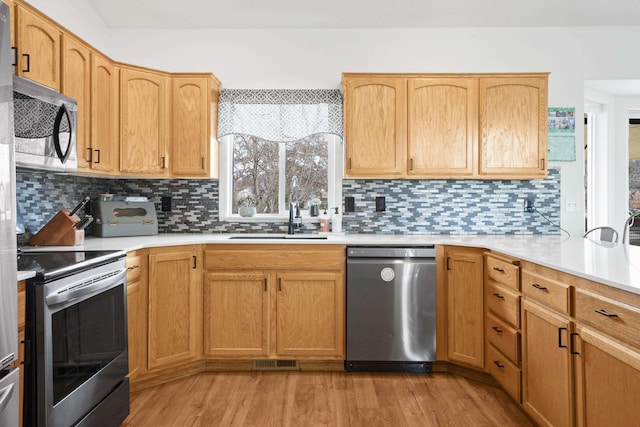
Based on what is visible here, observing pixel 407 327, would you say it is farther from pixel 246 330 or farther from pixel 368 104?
pixel 368 104

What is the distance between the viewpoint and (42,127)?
6.75 feet

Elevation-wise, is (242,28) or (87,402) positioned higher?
(242,28)

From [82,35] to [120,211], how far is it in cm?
130

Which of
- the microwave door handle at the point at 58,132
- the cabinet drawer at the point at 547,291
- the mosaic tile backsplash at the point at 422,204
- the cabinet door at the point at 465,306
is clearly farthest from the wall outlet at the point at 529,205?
the microwave door handle at the point at 58,132

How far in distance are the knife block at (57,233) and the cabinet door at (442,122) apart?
2263 millimetres

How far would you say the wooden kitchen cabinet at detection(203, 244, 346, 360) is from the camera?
9.53 ft

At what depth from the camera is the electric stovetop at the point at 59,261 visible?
172 centimetres

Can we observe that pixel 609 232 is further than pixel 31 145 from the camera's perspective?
Yes

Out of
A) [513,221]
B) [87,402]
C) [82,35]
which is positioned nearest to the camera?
[87,402]

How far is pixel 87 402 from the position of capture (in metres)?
1.90

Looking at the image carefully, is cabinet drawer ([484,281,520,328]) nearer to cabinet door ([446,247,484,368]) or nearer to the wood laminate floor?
cabinet door ([446,247,484,368])

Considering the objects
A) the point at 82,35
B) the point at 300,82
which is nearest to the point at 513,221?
the point at 300,82

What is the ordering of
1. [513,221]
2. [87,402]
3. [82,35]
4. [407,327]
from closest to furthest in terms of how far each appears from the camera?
[87,402] < [407,327] < [82,35] < [513,221]

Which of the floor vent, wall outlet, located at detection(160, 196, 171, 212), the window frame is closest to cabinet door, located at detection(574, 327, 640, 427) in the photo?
the floor vent
